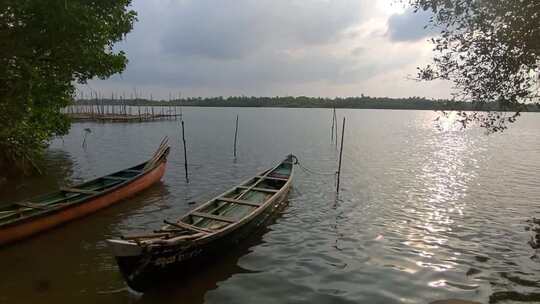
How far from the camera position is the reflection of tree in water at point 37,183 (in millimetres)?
15883

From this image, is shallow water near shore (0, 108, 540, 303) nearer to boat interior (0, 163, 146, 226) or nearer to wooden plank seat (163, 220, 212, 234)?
boat interior (0, 163, 146, 226)

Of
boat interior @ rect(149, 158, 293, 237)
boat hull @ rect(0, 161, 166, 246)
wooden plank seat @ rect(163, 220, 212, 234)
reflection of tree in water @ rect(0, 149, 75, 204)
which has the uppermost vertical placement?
wooden plank seat @ rect(163, 220, 212, 234)

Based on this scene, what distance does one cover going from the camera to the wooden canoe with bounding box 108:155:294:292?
6.87 m

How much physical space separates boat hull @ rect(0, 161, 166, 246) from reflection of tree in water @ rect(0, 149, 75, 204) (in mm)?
4558

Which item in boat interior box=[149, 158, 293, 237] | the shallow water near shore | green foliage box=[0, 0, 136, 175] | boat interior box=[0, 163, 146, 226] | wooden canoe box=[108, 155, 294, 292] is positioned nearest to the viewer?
wooden canoe box=[108, 155, 294, 292]

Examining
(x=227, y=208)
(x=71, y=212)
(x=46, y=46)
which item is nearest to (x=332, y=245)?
(x=227, y=208)

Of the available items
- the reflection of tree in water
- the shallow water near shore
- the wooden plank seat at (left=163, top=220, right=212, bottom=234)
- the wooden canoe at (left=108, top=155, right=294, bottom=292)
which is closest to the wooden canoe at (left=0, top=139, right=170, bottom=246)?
the shallow water near shore

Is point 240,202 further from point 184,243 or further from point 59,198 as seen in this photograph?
point 59,198

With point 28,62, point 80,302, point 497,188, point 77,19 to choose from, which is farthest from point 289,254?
point 497,188

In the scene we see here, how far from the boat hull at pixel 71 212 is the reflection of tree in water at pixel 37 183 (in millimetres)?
4558

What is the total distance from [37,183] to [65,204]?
8.34 metres

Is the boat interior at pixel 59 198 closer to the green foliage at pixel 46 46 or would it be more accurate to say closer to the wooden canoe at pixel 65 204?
the wooden canoe at pixel 65 204

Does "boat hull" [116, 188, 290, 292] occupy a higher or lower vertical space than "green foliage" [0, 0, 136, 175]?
lower

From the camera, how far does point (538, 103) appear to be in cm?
952
